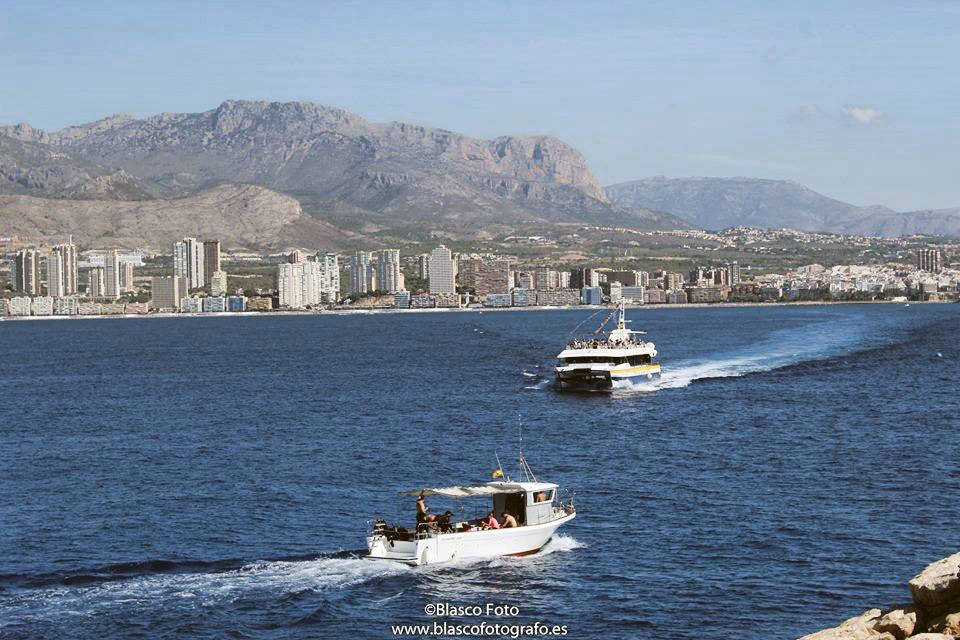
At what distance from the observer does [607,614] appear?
4484cm

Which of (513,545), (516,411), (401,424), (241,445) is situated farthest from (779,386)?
(513,545)

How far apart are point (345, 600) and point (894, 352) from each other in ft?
431

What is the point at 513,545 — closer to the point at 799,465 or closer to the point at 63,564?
the point at 63,564

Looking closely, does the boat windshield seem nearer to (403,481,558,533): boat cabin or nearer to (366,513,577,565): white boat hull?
(403,481,558,533): boat cabin

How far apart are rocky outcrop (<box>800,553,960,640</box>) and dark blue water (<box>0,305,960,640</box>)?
27.0 ft

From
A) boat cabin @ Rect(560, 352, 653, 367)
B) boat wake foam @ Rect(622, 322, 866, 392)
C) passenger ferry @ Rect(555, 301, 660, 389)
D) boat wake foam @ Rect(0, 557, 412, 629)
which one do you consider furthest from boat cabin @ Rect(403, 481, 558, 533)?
boat cabin @ Rect(560, 352, 653, 367)

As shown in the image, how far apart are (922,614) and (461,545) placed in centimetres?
2061

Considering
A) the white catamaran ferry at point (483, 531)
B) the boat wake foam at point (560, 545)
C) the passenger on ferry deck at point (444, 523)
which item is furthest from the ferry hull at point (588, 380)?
the passenger on ferry deck at point (444, 523)

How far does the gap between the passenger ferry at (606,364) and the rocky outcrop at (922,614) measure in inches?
3473

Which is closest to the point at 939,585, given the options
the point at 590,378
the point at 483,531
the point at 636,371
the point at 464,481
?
the point at 483,531

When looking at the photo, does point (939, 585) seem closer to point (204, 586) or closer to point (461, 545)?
point (461, 545)

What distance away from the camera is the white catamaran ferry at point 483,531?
5053cm

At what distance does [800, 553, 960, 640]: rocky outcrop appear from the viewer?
109 feet

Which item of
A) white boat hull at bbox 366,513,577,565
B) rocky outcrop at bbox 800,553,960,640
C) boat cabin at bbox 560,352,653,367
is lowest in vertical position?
white boat hull at bbox 366,513,577,565
